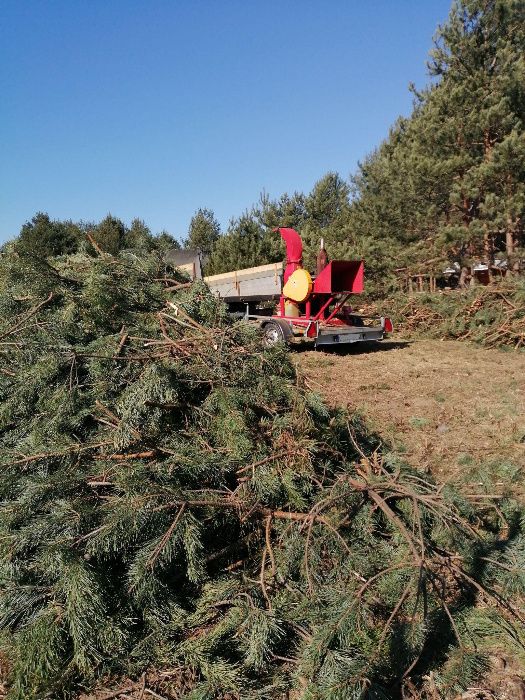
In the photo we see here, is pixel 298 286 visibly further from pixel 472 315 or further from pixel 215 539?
pixel 215 539

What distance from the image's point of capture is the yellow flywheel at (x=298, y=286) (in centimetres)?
996

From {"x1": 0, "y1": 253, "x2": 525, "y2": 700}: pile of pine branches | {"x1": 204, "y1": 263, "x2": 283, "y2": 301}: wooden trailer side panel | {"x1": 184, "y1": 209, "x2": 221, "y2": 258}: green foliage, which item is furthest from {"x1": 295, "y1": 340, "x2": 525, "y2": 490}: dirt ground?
{"x1": 184, "y1": 209, "x2": 221, "y2": 258}: green foliage

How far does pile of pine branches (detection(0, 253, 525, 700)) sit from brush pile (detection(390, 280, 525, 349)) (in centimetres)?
840

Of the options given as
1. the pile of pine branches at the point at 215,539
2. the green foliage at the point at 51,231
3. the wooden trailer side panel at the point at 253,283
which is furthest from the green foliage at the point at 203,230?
the pile of pine branches at the point at 215,539

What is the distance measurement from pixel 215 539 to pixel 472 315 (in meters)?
10.5

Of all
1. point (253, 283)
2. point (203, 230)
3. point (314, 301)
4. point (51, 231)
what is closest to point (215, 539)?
point (314, 301)

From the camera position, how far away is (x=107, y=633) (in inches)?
82.7

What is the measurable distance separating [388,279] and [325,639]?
14.8 m

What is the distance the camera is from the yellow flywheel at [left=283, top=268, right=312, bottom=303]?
9.96 meters

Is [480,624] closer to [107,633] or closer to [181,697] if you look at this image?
[181,697]

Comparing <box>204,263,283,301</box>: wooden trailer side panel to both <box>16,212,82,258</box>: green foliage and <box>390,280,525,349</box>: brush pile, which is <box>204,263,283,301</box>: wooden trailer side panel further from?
<box>16,212,82,258</box>: green foliage

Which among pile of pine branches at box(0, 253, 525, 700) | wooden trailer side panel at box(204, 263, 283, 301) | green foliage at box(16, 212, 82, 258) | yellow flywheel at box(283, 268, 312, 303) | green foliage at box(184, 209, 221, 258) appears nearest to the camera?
pile of pine branches at box(0, 253, 525, 700)

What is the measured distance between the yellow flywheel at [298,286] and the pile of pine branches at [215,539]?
6.59 meters

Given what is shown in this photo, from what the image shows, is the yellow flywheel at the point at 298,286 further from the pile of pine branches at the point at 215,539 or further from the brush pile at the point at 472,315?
the pile of pine branches at the point at 215,539
